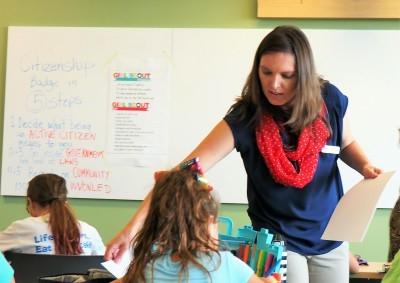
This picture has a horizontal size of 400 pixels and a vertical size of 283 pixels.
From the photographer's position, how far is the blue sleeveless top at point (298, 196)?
4.99 ft

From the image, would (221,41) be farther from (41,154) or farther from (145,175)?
(41,154)

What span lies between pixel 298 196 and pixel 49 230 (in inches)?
49.6

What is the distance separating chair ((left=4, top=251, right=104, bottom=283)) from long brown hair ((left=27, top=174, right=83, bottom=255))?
39 cm

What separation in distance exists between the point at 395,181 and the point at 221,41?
1.48 m

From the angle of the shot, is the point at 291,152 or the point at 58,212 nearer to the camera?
the point at 291,152

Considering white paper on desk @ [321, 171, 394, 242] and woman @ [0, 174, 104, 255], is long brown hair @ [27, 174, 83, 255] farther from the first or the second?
white paper on desk @ [321, 171, 394, 242]

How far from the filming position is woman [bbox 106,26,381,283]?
1.52m

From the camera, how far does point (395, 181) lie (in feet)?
11.9

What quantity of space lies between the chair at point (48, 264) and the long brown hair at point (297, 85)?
29.5 inches

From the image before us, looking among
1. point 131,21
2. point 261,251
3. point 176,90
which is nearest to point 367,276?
point 261,251

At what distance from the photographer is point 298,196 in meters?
1.54

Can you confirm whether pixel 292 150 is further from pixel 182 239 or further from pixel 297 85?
pixel 182 239

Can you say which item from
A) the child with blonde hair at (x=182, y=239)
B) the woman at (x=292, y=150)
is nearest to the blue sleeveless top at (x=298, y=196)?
the woman at (x=292, y=150)

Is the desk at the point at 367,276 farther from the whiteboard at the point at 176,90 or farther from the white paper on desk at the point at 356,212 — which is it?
the whiteboard at the point at 176,90
